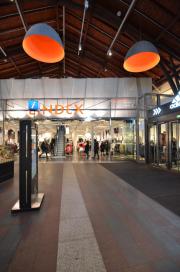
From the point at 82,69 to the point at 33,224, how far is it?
15.9m

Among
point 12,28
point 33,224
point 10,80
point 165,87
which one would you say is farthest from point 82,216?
point 165,87

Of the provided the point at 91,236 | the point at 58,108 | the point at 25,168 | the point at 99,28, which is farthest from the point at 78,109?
the point at 91,236

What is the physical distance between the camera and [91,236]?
10.1ft

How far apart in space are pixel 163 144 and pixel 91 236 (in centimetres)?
906

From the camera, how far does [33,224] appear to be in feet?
11.6

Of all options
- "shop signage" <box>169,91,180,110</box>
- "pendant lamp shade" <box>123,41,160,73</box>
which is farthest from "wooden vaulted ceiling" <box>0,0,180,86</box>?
"pendant lamp shade" <box>123,41,160,73</box>

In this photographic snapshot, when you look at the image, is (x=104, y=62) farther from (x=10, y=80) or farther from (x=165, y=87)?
(x=10, y=80)

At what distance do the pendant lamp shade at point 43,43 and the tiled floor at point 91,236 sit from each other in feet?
11.9

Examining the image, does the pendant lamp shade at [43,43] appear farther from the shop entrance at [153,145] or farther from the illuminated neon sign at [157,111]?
the shop entrance at [153,145]

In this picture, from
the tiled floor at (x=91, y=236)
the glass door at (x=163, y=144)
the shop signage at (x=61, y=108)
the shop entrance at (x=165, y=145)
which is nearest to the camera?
the tiled floor at (x=91, y=236)

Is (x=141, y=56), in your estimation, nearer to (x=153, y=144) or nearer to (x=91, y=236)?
(x=91, y=236)

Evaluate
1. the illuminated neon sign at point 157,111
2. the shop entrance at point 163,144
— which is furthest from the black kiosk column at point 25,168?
the illuminated neon sign at point 157,111

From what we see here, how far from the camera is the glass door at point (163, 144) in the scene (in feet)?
34.8

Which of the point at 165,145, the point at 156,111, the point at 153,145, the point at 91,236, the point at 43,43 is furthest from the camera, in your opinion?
the point at 153,145
